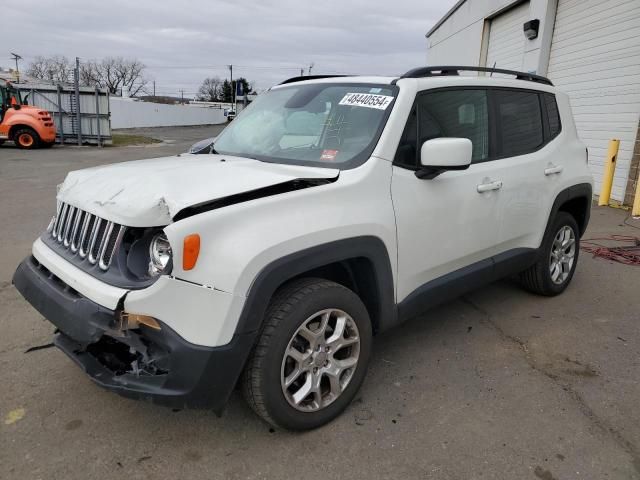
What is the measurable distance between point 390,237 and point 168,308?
125 cm

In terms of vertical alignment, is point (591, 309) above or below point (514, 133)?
below

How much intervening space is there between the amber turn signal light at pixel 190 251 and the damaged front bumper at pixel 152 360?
0.27m

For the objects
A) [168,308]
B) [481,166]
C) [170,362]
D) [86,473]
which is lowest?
[86,473]

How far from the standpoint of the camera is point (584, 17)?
34.2 ft

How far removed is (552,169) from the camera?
4027 mm

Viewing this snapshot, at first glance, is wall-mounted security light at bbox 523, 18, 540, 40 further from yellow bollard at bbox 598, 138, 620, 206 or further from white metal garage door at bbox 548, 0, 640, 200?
yellow bollard at bbox 598, 138, 620, 206

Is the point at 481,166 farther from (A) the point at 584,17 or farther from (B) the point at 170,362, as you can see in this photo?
(A) the point at 584,17

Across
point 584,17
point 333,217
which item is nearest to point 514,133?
point 333,217

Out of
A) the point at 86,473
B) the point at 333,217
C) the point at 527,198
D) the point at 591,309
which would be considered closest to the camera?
the point at 86,473

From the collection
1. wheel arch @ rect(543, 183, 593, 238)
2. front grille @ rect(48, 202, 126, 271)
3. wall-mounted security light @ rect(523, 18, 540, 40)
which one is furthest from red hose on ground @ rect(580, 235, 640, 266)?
wall-mounted security light @ rect(523, 18, 540, 40)

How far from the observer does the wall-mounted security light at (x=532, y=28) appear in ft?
38.4

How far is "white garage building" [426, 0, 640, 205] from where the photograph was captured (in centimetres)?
913

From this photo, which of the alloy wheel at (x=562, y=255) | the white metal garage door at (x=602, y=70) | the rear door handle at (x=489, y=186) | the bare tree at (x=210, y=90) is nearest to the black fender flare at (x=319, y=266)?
the rear door handle at (x=489, y=186)

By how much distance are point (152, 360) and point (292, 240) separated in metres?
0.80
